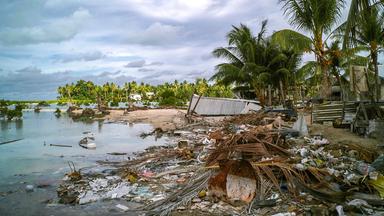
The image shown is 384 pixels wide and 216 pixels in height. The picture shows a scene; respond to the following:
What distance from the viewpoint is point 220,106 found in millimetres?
25141

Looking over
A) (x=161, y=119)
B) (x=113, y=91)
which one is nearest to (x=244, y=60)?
(x=161, y=119)

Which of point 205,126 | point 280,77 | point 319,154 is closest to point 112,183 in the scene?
point 319,154

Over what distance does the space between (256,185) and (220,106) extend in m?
19.3

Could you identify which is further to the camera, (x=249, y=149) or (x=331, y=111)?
(x=331, y=111)

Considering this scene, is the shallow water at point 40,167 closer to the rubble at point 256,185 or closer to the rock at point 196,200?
the rubble at point 256,185

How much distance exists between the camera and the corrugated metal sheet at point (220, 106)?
78.4 ft

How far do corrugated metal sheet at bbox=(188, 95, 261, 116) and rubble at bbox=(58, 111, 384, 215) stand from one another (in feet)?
51.5

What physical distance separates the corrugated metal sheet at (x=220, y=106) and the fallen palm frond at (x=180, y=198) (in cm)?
1683

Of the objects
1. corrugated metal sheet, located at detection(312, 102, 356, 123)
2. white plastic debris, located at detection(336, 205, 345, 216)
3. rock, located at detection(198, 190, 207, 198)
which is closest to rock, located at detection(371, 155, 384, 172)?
white plastic debris, located at detection(336, 205, 345, 216)

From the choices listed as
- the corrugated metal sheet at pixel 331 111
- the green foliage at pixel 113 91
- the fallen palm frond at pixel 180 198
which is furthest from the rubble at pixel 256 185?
the green foliage at pixel 113 91

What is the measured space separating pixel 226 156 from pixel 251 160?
0.46m

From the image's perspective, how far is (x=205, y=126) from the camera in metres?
18.6

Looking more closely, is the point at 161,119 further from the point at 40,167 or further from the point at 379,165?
the point at 379,165

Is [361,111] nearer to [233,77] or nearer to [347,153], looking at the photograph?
[347,153]
